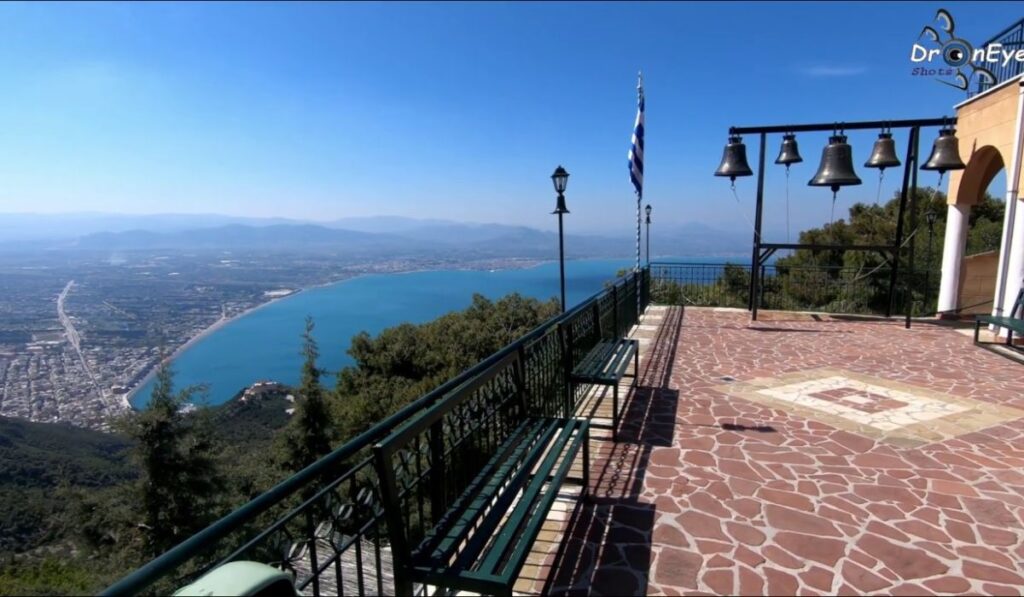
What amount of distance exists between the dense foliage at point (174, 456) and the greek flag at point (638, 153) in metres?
9.52

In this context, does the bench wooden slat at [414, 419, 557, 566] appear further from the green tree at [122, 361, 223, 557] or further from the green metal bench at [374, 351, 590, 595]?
the green tree at [122, 361, 223, 557]

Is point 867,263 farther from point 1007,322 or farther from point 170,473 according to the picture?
point 170,473

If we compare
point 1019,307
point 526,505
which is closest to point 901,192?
point 1019,307

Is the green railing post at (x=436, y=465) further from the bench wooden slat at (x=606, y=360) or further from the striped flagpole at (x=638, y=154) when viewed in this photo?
the striped flagpole at (x=638, y=154)

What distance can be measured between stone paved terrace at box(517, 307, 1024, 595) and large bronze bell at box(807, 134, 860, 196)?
9.10 ft

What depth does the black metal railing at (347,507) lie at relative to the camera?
131 centimetres

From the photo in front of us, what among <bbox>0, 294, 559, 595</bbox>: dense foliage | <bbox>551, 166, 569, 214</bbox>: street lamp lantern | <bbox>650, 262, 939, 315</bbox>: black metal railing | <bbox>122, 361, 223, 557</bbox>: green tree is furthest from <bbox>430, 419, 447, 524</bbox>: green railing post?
<bbox>122, 361, 223, 557</bbox>: green tree

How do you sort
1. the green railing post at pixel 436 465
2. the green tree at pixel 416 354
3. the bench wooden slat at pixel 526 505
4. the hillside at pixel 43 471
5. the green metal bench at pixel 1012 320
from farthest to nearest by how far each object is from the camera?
the green tree at pixel 416 354, the hillside at pixel 43 471, the green metal bench at pixel 1012 320, the green railing post at pixel 436 465, the bench wooden slat at pixel 526 505

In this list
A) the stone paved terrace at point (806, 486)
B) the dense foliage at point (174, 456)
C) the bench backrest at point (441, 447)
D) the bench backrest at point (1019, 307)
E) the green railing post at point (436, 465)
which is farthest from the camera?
the dense foliage at point (174, 456)

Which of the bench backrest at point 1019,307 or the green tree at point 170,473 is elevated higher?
the bench backrest at point 1019,307

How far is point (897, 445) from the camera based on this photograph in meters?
4.33

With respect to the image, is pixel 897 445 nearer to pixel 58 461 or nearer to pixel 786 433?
pixel 786 433

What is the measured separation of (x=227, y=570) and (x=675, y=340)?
8.28 m

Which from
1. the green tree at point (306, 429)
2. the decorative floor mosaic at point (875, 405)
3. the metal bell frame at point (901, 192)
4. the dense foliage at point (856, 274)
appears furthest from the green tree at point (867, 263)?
the green tree at point (306, 429)
